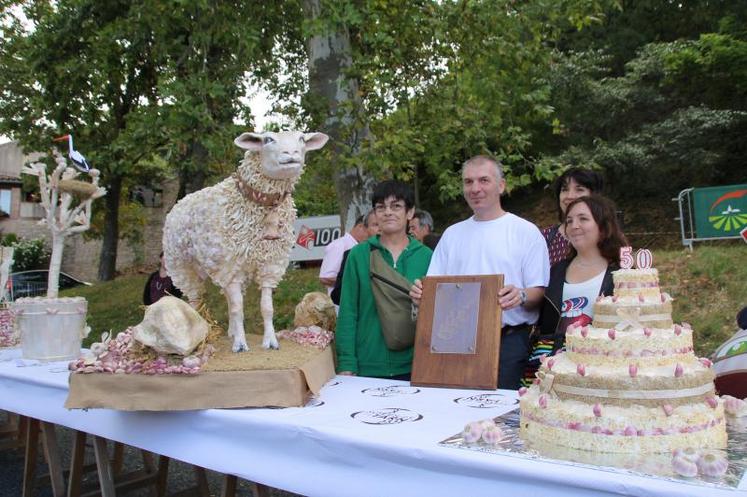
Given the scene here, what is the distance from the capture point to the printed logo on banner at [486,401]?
2232 millimetres

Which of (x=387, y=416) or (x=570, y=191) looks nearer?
(x=387, y=416)

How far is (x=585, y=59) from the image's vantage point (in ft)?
49.6

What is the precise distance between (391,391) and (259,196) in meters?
Result: 0.95

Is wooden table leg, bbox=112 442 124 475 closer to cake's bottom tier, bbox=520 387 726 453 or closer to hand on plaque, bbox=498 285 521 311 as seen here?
hand on plaque, bbox=498 285 521 311

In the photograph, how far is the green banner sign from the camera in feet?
30.2

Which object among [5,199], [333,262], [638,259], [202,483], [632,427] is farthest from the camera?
Result: [5,199]

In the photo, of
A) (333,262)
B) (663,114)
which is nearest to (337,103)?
(333,262)

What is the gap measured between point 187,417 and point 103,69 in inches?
303

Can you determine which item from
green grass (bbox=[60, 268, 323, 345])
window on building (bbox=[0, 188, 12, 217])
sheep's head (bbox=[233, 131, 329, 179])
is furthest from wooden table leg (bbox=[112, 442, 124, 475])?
window on building (bbox=[0, 188, 12, 217])

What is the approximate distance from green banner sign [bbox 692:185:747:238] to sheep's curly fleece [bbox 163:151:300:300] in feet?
27.0

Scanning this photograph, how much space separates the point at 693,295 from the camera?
7184mm

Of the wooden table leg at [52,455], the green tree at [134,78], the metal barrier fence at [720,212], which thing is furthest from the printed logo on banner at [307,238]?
the wooden table leg at [52,455]

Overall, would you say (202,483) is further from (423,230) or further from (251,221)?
(423,230)

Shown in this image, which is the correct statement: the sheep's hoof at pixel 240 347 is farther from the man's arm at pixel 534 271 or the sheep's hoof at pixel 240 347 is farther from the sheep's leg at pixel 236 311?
the man's arm at pixel 534 271
